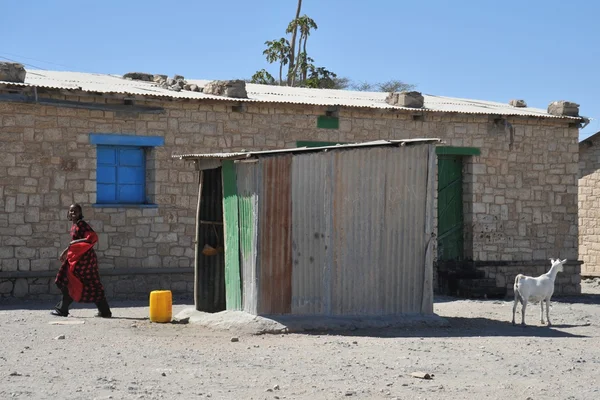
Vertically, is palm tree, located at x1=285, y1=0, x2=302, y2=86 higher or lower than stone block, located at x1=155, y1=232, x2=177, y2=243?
higher

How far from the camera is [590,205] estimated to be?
23000 mm

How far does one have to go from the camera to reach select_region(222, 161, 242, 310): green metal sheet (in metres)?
12.0

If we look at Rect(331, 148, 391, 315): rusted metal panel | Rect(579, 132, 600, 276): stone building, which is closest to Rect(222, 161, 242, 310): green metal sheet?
Rect(331, 148, 391, 315): rusted metal panel

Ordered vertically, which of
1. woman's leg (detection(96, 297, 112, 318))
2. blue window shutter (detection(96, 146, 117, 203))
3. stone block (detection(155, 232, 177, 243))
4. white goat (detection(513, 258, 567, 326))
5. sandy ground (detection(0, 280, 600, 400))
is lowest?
sandy ground (detection(0, 280, 600, 400))

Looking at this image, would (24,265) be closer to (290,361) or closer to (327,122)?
(327,122)

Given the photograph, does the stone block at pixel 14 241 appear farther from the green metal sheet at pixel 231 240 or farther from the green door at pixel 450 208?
the green door at pixel 450 208

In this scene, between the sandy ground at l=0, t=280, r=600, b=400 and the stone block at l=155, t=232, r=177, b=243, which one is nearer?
the sandy ground at l=0, t=280, r=600, b=400

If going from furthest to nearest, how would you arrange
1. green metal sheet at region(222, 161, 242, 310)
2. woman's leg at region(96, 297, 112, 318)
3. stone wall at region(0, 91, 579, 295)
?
stone wall at region(0, 91, 579, 295), woman's leg at region(96, 297, 112, 318), green metal sheet at region(222, 161, 242, 310)

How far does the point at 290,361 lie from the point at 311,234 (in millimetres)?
2645

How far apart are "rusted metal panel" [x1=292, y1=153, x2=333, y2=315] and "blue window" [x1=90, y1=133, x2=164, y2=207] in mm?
4591

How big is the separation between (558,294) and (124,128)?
876 cm

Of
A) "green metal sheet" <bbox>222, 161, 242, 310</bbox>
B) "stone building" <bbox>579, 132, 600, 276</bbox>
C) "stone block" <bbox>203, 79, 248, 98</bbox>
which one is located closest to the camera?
"green metal sheet" <bbox>222, 161, 242, 310</bbox>

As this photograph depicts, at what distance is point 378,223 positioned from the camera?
12.1 metres

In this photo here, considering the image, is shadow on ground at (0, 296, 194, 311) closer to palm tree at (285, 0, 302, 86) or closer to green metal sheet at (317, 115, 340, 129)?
green metal sheet at (317, 115, 340, 129)
